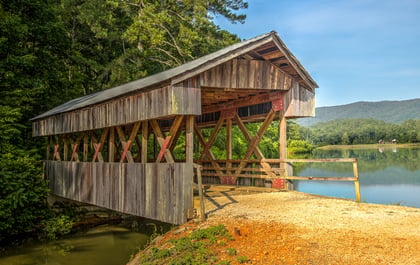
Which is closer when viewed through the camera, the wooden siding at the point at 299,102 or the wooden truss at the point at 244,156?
the wooden siding at the point at 299,102

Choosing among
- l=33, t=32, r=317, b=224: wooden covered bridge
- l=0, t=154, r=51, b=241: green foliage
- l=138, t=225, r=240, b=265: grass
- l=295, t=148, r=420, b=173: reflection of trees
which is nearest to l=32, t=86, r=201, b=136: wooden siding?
l=33, t=32, r=317, b=224: wooden covered bridge

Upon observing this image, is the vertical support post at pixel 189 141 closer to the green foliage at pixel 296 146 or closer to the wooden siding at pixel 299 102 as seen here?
the wooden siding at pixel 299 102

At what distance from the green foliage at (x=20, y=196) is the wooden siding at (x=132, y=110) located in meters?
2.06

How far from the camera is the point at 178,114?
28.8 feet

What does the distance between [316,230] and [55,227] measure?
1105cm

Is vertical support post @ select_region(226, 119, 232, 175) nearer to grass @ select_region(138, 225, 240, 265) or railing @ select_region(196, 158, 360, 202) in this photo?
railing @ select_region(196, 158, 360, 202)

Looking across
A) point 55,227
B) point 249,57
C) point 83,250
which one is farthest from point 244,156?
point 55,227

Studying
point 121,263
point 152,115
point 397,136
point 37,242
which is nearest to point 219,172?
point 121,263

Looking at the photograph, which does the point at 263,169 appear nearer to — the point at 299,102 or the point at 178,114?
the point at 299,102

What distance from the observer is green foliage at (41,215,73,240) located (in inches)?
575

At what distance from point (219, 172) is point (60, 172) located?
6.39 meters

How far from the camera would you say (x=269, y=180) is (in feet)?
42.4

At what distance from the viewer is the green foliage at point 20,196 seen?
43.2 ft

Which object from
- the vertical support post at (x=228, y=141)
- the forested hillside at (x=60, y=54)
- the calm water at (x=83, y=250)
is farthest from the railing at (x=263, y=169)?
the forested hillside at (x=60, y=54)
